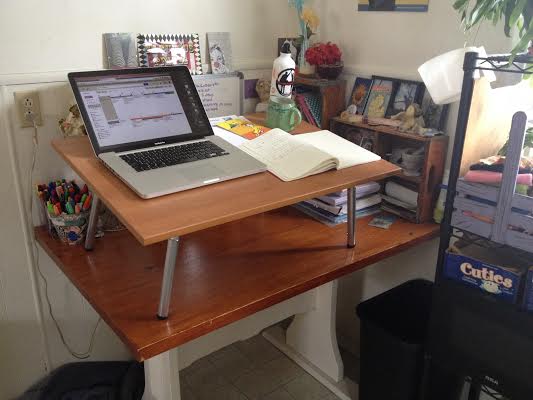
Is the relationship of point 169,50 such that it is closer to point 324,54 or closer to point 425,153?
point 324,54

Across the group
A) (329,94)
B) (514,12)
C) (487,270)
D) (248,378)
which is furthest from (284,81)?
(248,378)

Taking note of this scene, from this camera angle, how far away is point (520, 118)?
115 cm

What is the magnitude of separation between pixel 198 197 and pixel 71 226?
0.53 metres

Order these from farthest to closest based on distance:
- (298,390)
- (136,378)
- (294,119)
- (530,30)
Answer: (298,390) < (136,378) < (294,119) < (530,30)

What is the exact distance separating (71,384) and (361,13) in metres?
1.68

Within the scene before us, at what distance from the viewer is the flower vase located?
1.94 meters

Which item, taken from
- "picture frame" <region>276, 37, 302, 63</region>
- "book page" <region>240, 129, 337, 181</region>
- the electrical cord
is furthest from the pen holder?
"picture frame" <region>276, 37, 302, 63</region>

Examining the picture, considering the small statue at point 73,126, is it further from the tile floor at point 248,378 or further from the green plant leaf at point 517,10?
the green plant leaf at point 517,10

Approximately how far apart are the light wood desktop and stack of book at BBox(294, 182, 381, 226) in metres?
0.04

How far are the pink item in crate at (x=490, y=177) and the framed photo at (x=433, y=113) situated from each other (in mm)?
397

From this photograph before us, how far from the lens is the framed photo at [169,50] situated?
1655 millimetres

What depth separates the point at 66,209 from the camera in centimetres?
151

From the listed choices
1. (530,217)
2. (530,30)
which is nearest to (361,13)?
(530,30)

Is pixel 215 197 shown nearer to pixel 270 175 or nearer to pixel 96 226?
pixel 270 175
